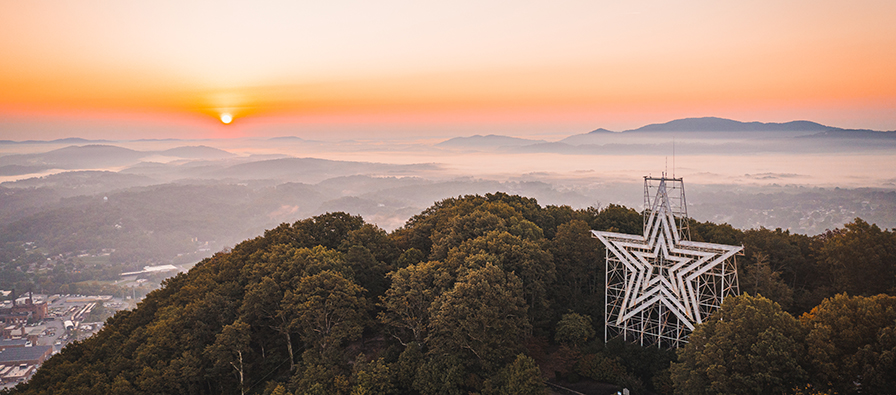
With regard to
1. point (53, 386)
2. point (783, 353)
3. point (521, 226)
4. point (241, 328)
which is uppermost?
point (521, 226)

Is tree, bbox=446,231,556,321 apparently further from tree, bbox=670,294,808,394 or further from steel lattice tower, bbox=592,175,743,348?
tree, bbox=670,294,808,394

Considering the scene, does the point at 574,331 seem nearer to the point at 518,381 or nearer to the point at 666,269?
the point at 666,269

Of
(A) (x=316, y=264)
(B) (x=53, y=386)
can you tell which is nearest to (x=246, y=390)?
(A) (x=316, y=264)

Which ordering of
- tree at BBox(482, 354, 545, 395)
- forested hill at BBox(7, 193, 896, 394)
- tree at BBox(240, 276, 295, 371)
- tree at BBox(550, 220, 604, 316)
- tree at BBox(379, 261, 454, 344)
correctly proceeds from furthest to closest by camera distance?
1. tree at BBox(550, 220, 604, 316)
2. tree at BBox(240, 276, 295, 371)
3. tree at BBox(379, 261, 454, 344)
4. tree at BBox(482, 354, 545, 395)
5. forested hill at BBox(7, 193, 896, 394)

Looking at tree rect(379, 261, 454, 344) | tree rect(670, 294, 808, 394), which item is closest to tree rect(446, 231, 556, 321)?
tree rect(379, 261, 454, 344)

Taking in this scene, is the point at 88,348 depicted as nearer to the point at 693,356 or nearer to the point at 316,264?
the point at 316,264

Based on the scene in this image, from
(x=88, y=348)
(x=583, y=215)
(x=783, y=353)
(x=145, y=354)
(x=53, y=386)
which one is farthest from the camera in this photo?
(x=583, y=215)

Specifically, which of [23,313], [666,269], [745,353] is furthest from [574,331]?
[23,313]
